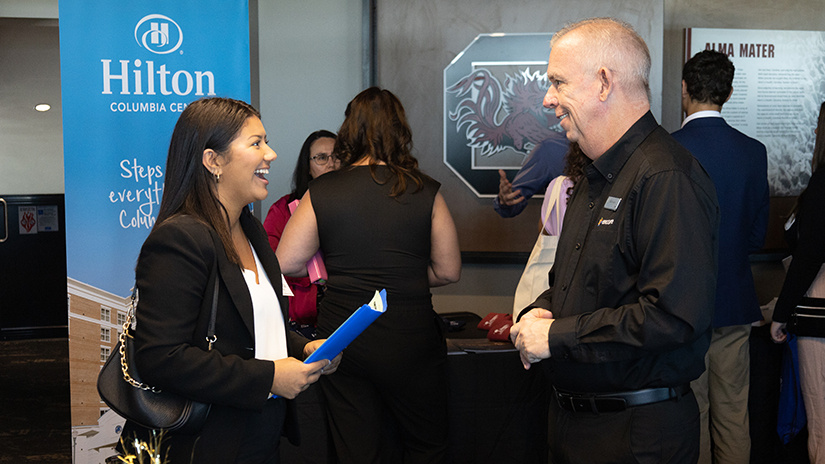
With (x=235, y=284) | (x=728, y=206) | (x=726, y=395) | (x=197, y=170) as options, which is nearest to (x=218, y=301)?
(x=235, y=284)

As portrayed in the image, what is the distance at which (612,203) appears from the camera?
1.72 metres

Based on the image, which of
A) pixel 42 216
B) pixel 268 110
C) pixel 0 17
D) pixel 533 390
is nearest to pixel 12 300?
pixel 42 216

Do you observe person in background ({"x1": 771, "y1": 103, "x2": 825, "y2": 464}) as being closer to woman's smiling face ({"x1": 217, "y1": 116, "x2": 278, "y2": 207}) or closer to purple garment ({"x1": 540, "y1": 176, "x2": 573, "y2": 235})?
purple garment ({"x1": 540, "y1": 176, "x2": 573, "y2": 235})

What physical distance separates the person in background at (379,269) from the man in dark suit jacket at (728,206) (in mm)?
1246

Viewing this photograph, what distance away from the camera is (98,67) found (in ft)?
9.30

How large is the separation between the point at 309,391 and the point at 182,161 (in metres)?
1.51

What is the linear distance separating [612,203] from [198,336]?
3.25 ft

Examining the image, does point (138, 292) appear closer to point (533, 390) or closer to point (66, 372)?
point (533, 390)

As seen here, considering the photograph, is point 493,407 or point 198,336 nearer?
point 198,336

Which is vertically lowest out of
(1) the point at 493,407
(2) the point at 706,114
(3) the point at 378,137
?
(1) the point at 493,407

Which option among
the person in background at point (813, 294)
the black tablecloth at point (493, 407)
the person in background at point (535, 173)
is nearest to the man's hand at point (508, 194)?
the person in background at point (535, 173)

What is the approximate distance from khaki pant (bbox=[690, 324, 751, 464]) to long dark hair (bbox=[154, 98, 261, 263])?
237cm

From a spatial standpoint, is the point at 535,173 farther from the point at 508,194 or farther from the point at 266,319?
the point at 266,319

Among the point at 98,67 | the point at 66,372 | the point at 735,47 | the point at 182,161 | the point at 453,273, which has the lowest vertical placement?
the point at 66,372
